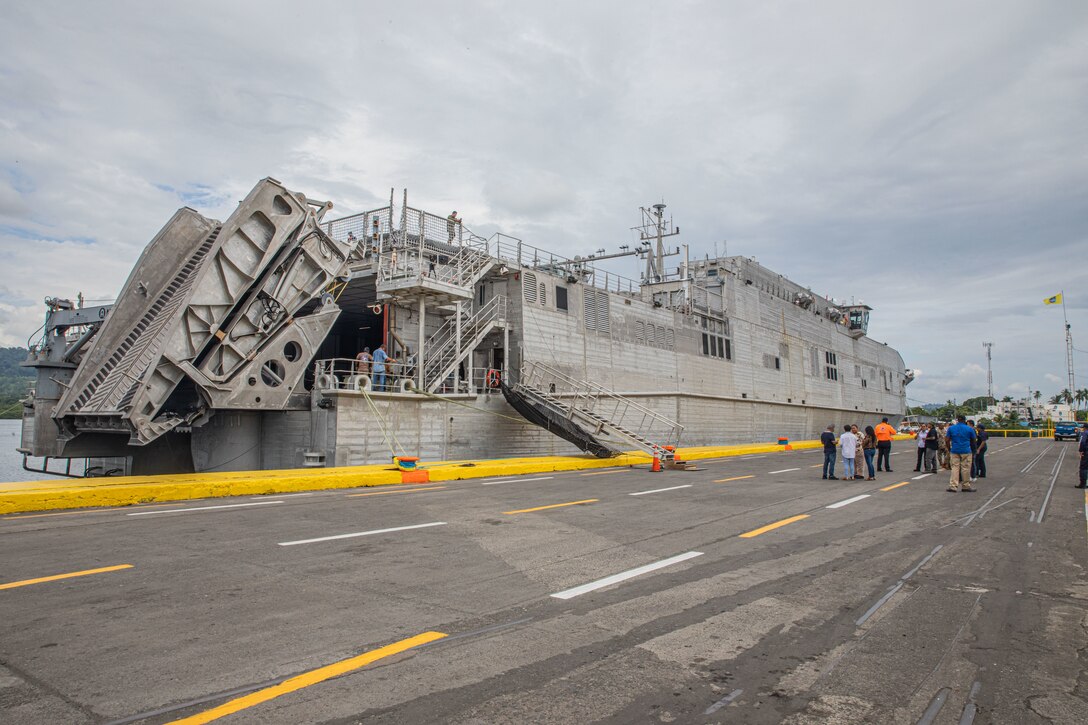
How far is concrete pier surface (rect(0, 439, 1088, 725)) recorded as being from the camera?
10.7ft

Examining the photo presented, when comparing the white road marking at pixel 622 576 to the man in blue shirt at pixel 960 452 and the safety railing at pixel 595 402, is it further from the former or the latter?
the safety railing at pixel 595 402

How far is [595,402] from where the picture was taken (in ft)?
79.4

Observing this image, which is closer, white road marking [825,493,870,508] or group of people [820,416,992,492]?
white road marking [825,493,870,508]

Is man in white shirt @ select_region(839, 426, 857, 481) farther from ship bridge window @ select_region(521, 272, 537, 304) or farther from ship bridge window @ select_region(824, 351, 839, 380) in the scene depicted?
ship bridge window @ select_region(824, 351, 839, 380)

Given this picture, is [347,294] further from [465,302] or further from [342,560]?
[342,560]

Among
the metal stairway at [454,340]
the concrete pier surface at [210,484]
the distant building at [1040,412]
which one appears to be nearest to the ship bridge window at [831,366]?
the metal stairway at [454,340]

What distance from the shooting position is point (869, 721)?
313 centimetres

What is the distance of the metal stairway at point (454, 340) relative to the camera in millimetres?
19891

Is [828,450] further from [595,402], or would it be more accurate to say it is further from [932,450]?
[595,402]

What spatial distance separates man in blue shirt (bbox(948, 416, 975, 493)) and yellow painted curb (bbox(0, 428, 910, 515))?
9294 mm

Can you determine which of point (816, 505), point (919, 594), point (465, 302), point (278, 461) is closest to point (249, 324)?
point (278, 461)

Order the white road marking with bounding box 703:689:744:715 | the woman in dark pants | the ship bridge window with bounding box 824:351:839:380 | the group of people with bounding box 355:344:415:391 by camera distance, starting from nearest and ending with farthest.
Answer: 1. the white road marking with bounding box 703:689:744:715
2. the woman in dark pants
3. the group of people with bounding box 355:344:415:391
4. the ship bridge window with bounding box 824:351:839:380

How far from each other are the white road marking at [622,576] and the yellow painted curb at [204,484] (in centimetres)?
808

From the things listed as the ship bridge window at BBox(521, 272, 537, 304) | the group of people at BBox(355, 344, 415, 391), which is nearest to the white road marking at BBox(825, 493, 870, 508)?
the group of people at BBox(355, 344, 415, 391)
